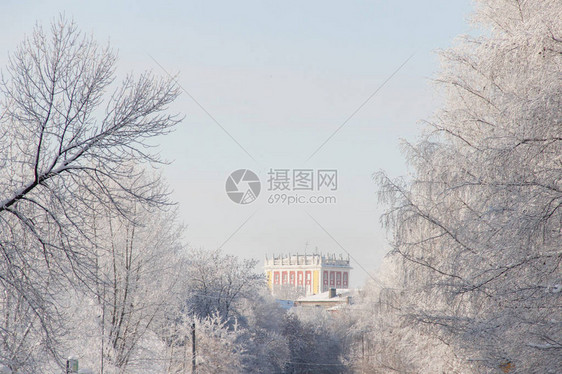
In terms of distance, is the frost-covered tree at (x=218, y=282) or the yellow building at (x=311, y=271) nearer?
the frost-covered tree at (x=218, y=282)

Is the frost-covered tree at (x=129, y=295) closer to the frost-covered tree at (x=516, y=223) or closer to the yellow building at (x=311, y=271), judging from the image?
the frost-covered tree at (x=516, y=223)

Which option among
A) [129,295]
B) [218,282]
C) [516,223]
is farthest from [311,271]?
[516,223]

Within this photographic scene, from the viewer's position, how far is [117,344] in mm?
16375

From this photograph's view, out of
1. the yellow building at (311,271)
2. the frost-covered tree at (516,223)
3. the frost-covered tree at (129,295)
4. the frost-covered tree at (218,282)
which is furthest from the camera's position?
the yellow building at (311,271)

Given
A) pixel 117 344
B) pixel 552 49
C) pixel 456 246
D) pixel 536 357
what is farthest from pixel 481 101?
pixel 117 344

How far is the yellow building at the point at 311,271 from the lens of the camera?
13148 centimetres

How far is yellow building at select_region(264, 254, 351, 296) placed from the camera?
431 ft

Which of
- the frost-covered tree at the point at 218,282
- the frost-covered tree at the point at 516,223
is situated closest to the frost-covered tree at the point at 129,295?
the frost-covered tree at the point at 516,223

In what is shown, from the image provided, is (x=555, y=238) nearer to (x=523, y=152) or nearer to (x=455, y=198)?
(x=523, y=152)

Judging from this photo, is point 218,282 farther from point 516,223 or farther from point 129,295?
point 516,223

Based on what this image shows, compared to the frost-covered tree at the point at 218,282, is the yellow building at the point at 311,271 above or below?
above

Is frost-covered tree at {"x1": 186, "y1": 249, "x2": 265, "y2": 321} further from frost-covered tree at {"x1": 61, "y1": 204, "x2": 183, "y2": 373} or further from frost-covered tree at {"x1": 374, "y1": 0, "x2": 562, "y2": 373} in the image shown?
frost-covered tree at {"x1": 374, "y1": 0, "x2": 562, "y2": 373}

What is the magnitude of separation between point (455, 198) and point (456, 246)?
200 cm

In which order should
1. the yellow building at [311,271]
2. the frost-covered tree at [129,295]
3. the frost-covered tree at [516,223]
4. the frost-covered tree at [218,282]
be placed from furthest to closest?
the yellow building at [311,271], the frost-covered tree at [218,282], the frost-covered tree at [129,295], the frost-covered tree at [516,223]
